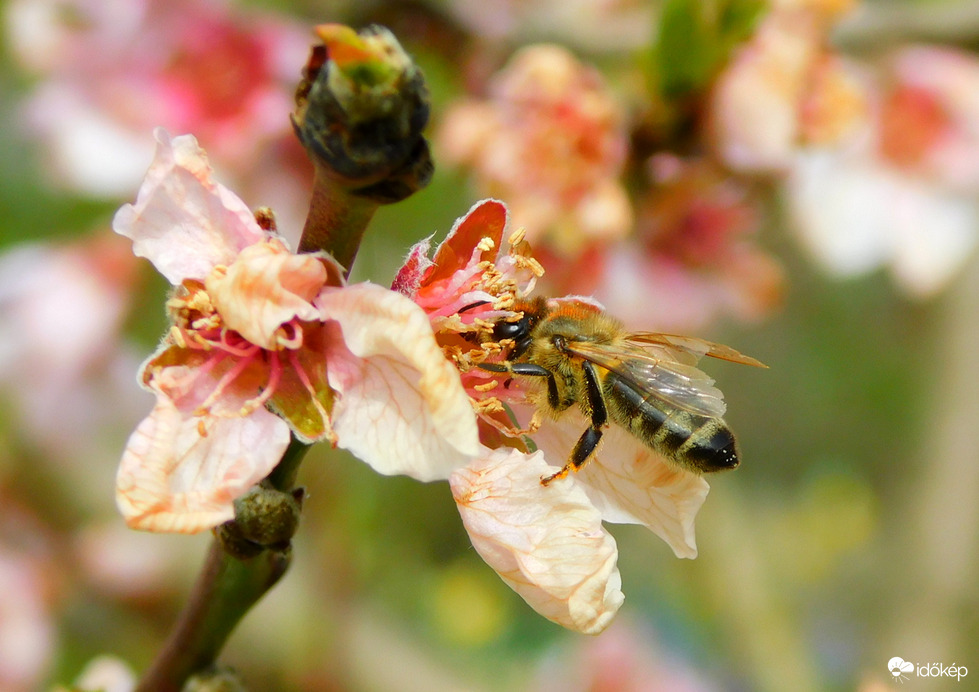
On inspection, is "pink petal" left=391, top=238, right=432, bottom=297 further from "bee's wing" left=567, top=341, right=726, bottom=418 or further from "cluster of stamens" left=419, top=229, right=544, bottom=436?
"bee's wing" left=567, top=341, right=726, bottom=418

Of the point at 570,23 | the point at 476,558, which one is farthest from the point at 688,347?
the point at 476,558

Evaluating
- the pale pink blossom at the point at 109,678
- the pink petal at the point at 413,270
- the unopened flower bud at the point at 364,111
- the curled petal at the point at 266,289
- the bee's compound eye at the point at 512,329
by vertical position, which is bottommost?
the pale pink blossom at the point at 109,678

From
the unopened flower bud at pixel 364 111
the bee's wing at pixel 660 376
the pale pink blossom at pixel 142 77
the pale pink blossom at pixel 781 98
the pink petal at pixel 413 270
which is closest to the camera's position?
the unopened flower bud at pixel 364 111

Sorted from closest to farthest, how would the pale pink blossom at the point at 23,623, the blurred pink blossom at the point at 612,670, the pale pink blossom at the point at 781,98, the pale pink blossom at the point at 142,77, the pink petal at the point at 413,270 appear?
the pink petal at the point at 413,270, the pale pink blossom at the point at 781,98, the pale pink blossom at the point at 142,77, the pale pink blossom at the point at 23,623, the blurred pink blossom at the point at 612,670

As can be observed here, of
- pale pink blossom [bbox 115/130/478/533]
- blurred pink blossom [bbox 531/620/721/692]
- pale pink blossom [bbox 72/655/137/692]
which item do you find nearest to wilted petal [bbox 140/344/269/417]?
pale pink blossom [bbox 115/130/478/533]

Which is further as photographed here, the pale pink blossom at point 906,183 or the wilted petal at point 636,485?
the pale pink blossom at point 906,183

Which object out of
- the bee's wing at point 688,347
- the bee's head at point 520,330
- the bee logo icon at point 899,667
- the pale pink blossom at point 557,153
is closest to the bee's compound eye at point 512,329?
the bee's head at point 520,330

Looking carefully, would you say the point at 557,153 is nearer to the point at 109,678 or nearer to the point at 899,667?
the point at 109,678

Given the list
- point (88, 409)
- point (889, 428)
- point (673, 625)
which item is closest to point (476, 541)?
point (88, 409)

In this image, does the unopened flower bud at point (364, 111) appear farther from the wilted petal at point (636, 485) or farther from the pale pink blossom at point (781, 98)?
the pale pink blossom at point (781, 98)
